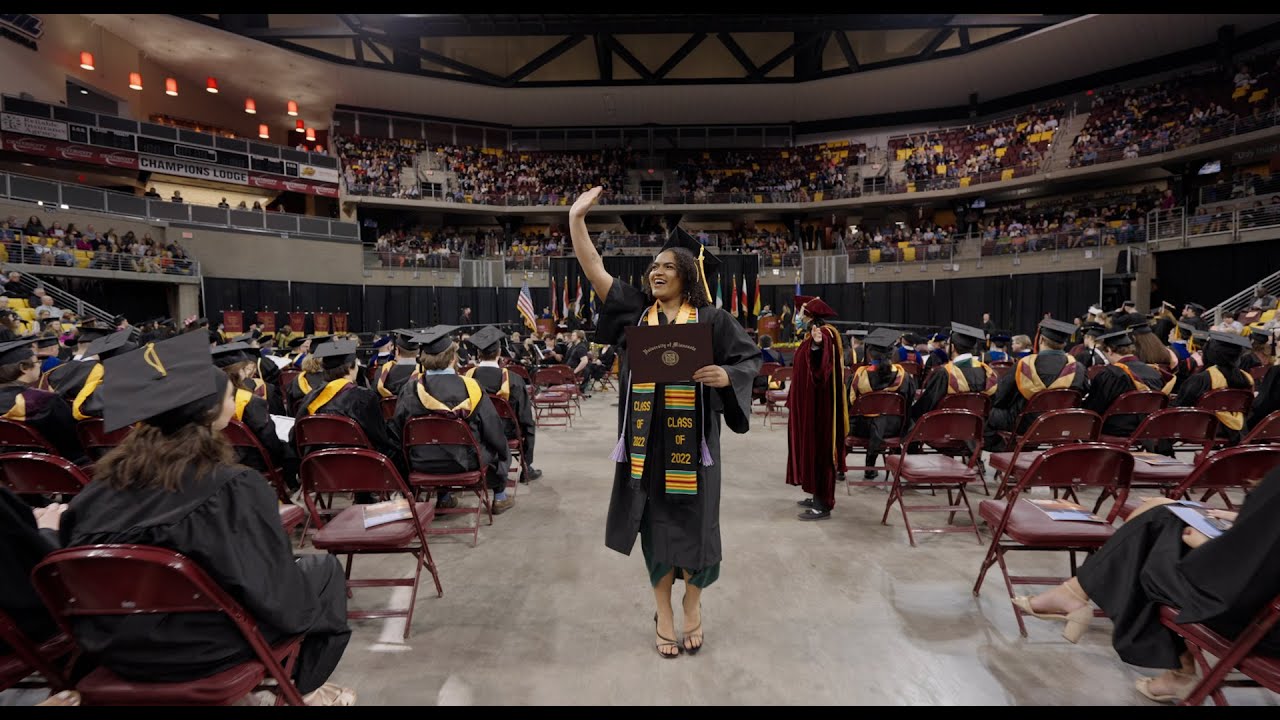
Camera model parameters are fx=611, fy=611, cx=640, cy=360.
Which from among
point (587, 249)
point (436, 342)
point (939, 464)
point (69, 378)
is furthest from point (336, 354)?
point (939, 464)

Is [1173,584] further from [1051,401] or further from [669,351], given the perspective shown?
[1051,401]

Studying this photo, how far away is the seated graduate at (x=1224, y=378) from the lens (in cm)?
535

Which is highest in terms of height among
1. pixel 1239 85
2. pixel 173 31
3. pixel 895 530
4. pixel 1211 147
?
pixel 173 31

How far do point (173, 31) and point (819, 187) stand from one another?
28.0 metres

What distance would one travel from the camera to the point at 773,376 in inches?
400

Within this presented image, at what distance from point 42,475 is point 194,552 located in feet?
7.22

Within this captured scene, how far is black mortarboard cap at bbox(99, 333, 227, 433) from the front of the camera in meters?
1.77

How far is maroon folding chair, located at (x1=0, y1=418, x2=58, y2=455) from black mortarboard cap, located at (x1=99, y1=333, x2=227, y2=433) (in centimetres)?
306

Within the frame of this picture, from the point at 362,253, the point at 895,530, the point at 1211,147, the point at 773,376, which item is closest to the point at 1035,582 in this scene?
the point at 895,530

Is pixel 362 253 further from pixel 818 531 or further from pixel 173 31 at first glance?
pixel 818 531

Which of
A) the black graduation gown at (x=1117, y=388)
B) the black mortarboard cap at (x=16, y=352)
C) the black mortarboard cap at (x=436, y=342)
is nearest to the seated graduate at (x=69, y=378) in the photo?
the black mortarboard cap at (x=16, y=352)

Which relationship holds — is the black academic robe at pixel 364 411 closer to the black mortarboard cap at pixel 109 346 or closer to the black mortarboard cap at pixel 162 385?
the black mortarboard cap at pixel 109 346

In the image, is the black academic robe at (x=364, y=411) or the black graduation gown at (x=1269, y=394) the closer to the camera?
the black academic robe at (x=364, y=411)

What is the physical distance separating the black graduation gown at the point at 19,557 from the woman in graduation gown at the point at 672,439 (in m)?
2.02
